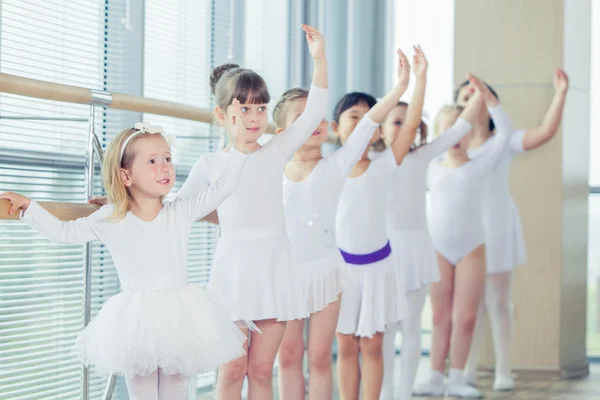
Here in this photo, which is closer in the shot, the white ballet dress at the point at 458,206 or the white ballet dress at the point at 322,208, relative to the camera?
the white ballet dress at the point at 322,208

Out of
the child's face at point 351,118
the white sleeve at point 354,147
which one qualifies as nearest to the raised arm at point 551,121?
the child's face at point 351,118

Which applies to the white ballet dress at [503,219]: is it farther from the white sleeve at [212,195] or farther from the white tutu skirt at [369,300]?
the white sleeve at [212,195]

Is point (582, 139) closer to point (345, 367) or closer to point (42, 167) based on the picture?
point (345, 367)

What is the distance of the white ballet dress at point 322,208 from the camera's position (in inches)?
115

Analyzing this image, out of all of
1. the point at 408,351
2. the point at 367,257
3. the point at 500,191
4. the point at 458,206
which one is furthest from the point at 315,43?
the point at 500,191

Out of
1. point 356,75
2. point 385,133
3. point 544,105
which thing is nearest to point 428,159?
point 385,133

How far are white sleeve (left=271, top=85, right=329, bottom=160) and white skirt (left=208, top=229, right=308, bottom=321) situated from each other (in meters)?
0.23

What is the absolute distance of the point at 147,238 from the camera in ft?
7.16

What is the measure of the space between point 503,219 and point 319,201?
184 centimetres

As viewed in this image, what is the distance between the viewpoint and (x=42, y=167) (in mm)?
2693

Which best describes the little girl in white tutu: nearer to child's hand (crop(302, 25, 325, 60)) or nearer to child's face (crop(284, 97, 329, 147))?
child's hand (crop(302, 25, 325, 60))

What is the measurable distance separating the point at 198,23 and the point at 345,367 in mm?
1386

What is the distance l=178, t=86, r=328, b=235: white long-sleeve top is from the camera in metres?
2.56

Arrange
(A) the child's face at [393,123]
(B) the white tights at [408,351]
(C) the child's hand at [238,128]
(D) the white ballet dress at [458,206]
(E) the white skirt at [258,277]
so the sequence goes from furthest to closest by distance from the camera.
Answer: (D) the white ballet dress at [458,206]
(A) the child's face at [393,123]
(B) the white tights at [408,351]
(E) the white skirt at [258,277]
(C) the child's hand at [238,128]
